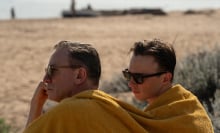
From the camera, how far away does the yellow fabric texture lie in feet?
8.08

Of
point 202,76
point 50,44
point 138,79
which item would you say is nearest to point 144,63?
point 138,79

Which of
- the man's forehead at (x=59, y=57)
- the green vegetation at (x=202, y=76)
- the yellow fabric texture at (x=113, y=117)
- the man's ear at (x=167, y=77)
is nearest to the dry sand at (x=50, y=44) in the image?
the green vegetation at (x=202, y=76)

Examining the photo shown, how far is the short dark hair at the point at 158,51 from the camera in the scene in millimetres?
2869

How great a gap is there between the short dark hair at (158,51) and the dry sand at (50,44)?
4055 mm

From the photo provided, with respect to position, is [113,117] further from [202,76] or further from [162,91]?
[202,76]

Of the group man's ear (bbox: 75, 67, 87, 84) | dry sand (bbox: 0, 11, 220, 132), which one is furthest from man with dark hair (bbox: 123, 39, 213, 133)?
dry sand (bbox: 0, 11, 220, 132)

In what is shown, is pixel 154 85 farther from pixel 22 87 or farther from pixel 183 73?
pixel 22 87

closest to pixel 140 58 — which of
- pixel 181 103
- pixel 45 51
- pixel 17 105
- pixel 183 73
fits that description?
pixel 181 103

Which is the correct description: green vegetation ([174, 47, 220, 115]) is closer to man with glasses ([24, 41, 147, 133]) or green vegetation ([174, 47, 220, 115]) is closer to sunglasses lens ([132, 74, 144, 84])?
sunglasses lens ([132, 74, 144, 84])

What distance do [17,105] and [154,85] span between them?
25.7ft

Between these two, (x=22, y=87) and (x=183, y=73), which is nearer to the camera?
(x=183, y=73)

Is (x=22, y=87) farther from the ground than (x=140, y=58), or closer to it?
closer to it

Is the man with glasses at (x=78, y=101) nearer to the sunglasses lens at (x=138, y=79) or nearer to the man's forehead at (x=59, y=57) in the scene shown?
the man's forehead at (x=59, y=57)

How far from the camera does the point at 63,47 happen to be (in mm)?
2674
